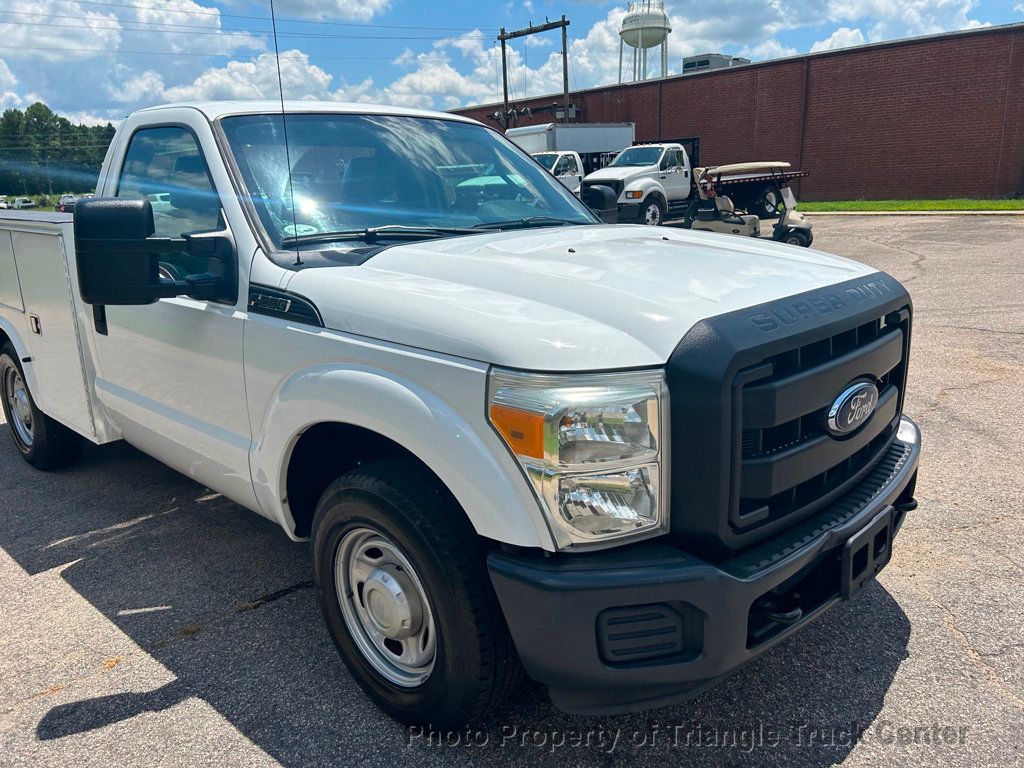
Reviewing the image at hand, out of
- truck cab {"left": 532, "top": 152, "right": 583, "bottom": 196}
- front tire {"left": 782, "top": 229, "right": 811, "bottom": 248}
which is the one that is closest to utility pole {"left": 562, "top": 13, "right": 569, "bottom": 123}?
truck cab {"left": 532, "top": 152, "right": 583, "bottom": 196}

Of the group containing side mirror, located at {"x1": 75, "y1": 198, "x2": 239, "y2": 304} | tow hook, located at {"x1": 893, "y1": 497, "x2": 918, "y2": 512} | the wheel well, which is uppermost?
side mirror, located at {"x1": 75, "y1": 198, "x2": 239, "y2": 304}

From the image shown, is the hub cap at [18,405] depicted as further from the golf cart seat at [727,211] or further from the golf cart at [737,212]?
the golf cart seat at [727,211]

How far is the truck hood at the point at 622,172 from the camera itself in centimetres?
1995

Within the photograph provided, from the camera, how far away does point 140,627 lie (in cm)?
327

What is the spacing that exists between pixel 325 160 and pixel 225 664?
1.96 m

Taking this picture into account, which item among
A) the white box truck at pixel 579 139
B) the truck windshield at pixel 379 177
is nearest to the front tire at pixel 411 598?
the truck windshield at pixel 379 177

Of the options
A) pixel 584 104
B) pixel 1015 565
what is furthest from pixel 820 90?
pixel 1015 565

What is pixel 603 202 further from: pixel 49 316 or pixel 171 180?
pixel 49 316

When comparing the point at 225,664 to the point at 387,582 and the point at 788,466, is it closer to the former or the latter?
the point at 387,582

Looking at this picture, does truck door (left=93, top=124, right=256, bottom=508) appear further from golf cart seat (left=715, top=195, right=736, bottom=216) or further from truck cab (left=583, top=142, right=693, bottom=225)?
truck cab (left=583, top=142, right=693, bottom=225)

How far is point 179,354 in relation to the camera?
3.24 m

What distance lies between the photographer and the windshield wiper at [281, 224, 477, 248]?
9.50ft

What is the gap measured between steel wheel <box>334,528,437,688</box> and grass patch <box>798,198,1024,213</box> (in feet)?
71.1

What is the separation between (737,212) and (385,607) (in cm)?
1303
